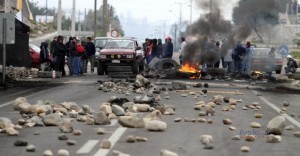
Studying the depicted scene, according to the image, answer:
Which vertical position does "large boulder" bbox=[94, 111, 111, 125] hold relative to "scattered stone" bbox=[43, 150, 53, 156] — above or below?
above

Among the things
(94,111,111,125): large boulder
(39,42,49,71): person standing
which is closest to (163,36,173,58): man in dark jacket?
(39,42,49,71): person standing

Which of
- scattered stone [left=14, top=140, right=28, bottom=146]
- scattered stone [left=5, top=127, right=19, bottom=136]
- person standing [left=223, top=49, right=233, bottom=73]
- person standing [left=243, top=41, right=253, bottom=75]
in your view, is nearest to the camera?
scattered stone [left=14, top=140, right=28, bottom=146]

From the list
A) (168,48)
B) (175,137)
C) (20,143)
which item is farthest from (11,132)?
(168,48)

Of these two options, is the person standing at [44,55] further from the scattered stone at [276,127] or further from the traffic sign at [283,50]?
the scattered stone at [276,127]

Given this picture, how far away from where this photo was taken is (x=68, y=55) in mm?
29109

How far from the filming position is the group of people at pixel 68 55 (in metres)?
27.7

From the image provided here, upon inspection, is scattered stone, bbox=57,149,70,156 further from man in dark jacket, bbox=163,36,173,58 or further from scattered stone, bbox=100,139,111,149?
man in dark jacket, bbox=163,36,173,58

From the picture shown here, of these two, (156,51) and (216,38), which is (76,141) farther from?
(156,51)

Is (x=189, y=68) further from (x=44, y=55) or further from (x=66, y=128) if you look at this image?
(x=66, y=128)

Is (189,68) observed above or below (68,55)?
below

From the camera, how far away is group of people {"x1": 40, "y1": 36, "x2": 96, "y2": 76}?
27.7 meters

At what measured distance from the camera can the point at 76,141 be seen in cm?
916

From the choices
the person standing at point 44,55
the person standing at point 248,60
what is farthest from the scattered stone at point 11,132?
the person standing at point 248,60

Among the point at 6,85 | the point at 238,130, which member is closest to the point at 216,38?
the point at 6,85
